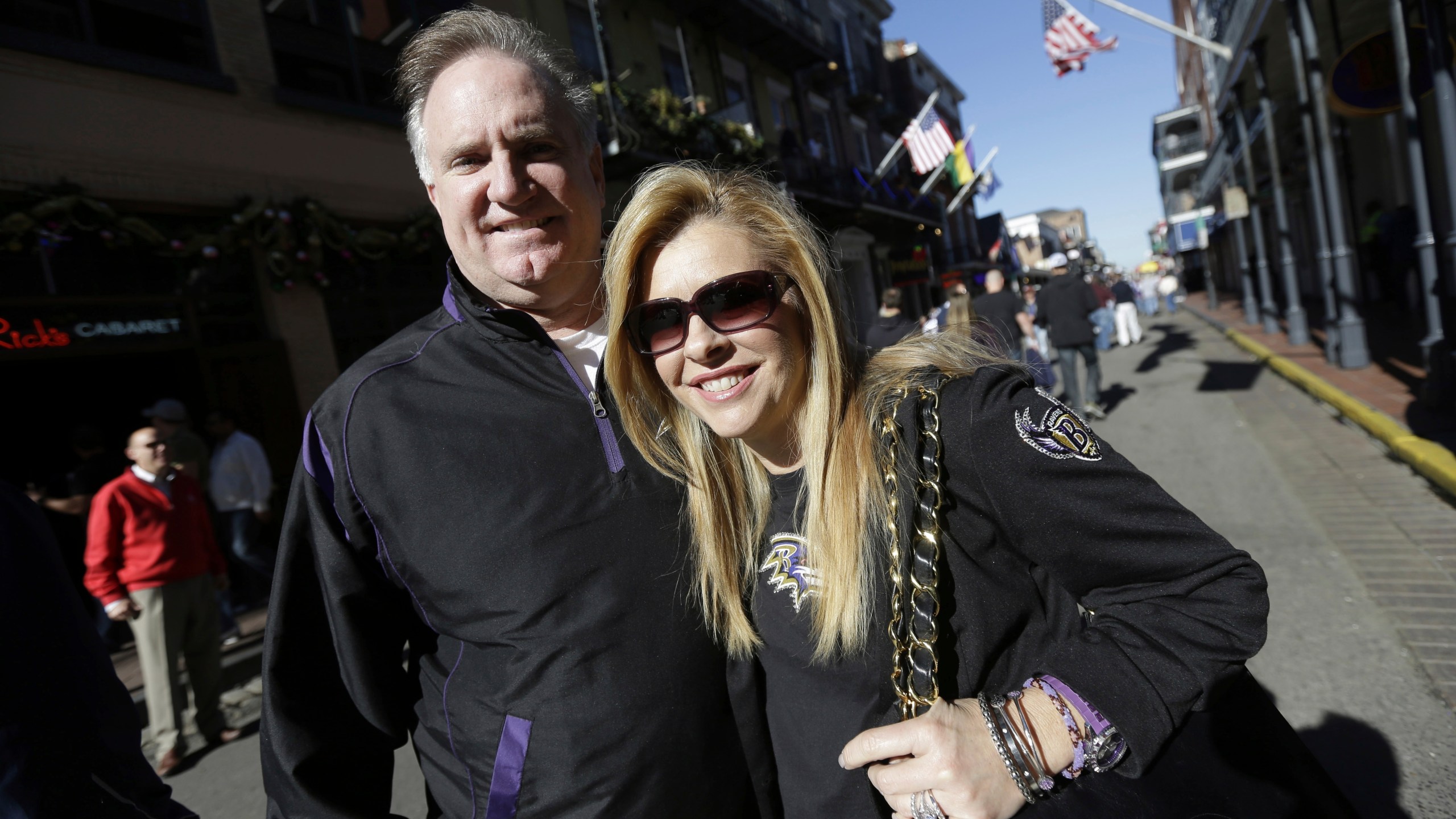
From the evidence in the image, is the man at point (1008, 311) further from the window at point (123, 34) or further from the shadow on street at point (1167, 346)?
the window at point (123, 34)

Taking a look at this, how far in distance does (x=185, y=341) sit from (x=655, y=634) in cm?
737

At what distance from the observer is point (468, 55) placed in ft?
6.04

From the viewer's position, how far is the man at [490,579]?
1477mm

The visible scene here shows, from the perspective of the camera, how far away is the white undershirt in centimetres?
183

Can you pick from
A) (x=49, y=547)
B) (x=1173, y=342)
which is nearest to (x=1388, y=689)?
(x=49, y=547)

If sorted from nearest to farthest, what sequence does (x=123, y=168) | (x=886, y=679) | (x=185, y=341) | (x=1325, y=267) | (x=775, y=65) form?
(x=886, y=679)
(x=123, y=168)
(x=185, y=341)
(x=1325, y=267)
(x=775, y=65)

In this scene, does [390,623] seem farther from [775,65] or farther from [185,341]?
[775,65]

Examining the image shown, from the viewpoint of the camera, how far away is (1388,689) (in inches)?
120

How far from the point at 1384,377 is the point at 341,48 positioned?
1196 centimetres

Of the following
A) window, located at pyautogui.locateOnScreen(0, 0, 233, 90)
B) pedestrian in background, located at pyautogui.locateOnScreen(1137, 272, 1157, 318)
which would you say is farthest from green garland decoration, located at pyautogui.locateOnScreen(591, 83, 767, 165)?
pedestrian in background, located at pyautogui.locateOnScreen(1137, 272, 1157, 318)

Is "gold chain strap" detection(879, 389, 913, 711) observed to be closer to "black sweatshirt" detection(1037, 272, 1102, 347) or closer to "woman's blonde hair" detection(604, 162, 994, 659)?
"woman's blonde hair" detection(604, 162, 994, 659)

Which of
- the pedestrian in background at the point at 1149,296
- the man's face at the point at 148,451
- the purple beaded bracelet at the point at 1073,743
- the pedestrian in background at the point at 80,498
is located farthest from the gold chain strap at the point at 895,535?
the pedestrian in background at the point at 1149,296

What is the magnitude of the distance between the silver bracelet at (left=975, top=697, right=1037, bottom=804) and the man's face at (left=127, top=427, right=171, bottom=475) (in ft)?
16.8

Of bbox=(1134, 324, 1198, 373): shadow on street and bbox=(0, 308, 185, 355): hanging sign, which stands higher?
bbox=(0, 308, 185, 355): hanging sign
